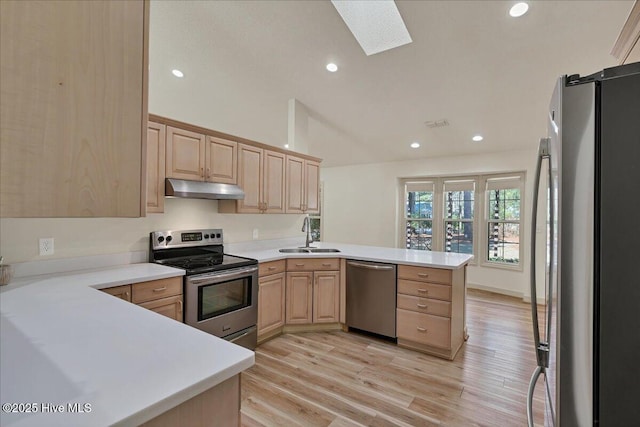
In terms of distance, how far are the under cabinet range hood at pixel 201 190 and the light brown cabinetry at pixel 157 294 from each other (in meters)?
0.76

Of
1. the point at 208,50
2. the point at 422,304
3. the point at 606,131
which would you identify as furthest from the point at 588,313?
the point at 208,50

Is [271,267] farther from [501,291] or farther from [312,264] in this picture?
[501,291]

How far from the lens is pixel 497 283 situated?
5.18 metres

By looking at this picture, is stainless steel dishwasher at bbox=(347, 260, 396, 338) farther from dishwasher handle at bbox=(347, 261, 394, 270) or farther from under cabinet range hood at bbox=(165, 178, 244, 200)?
under cabinet range hood at bbox=(165, 178, 244, 200)

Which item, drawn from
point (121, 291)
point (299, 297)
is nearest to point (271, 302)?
point (299, 297)

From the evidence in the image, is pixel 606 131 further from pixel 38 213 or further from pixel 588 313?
pixel 38 213

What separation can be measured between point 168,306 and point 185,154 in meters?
1.36

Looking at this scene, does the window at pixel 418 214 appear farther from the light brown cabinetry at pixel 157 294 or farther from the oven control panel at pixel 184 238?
the light brown cabinetry at pixel 157 294

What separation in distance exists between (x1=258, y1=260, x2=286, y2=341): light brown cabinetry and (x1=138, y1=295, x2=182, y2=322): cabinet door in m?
0.85

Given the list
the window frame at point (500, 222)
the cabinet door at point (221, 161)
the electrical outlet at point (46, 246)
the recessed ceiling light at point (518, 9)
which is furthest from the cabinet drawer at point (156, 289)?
the window frame at point (500, 222)

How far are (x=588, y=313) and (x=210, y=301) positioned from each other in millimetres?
2481

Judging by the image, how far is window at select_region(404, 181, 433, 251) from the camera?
6051mm

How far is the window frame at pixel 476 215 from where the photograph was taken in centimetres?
500

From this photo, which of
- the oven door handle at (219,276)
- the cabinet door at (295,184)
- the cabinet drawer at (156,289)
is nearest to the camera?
the cabinet drawer at (156,289)
